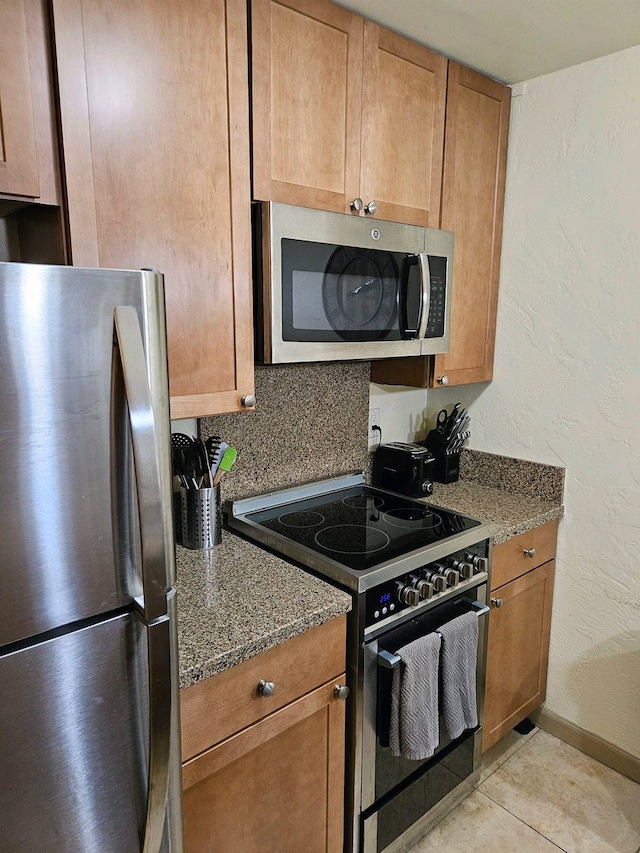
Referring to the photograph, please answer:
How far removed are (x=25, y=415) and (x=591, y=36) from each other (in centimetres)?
190

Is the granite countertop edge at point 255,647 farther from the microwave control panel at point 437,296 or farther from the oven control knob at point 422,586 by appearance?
the microwave control panel at point 437,296

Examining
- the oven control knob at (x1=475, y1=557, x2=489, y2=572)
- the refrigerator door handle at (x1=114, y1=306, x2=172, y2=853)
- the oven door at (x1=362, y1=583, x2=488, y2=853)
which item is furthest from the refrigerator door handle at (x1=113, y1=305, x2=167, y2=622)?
the oven control knob at (x1=475, y1=557, x2=489, y2=572)

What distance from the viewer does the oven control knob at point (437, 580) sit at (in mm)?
1625

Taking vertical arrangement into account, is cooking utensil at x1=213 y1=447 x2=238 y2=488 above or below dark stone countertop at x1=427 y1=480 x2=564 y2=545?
above

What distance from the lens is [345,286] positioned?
1.63 m

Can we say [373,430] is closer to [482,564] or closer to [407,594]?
[482,564]

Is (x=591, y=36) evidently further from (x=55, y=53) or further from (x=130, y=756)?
(x=130, y=756)

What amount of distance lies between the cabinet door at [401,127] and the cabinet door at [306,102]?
51 millimetres

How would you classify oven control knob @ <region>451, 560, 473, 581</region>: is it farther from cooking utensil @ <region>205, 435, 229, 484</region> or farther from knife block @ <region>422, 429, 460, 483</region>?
cooking utensil @ <region>205, 435, 229, 484</region>

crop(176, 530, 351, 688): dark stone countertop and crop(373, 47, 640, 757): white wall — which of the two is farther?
crop(373, 47, 640, 757): white wall

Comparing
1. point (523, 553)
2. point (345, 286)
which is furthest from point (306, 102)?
point (523, 553)

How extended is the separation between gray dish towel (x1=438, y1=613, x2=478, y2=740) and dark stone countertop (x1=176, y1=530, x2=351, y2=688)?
430 mm

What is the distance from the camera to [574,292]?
6.59 feet

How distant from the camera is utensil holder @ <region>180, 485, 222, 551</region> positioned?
1628 mm
